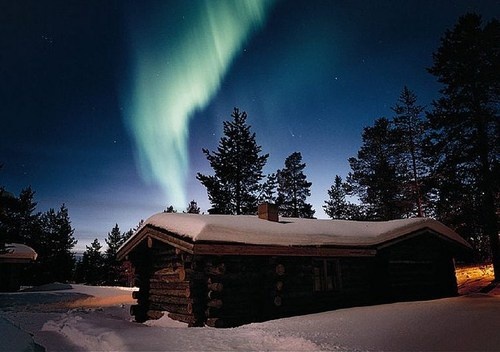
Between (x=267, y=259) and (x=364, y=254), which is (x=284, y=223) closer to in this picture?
(x=267, y=259)

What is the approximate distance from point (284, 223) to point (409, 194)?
70.7 feet

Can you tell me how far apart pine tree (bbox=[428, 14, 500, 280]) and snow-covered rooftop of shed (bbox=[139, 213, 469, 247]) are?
5.82 m

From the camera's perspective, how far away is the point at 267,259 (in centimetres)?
1191

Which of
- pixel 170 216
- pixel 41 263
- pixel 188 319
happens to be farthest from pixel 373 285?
pixel 41 263

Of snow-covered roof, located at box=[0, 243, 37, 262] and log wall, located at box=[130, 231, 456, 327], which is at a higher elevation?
snow-covered roof, located at box=[0, 243, 37, 262]

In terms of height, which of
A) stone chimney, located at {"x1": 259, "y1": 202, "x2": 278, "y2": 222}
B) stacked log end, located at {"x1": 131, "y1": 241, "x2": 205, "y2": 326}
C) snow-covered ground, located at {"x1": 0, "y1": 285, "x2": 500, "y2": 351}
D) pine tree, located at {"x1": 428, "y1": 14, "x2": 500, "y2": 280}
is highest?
pine tree, located at {"x1": 428, "y1": 14, "x2": 500, "y2": 280}

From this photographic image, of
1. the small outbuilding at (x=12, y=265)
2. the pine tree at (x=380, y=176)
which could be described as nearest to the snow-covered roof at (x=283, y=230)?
the pine tree at (x=380, y=176)

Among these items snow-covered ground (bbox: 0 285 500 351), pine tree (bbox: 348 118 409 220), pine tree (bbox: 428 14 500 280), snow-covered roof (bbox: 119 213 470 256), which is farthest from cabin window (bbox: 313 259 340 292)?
pine tree (bbox: 348 118 409 220)

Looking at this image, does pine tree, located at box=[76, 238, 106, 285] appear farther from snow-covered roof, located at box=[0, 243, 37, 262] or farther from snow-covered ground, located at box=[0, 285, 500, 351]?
snow-covered ground, located at box=[0, 285, 500, 351]

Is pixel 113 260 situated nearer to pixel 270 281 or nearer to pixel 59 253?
pixel 59 253

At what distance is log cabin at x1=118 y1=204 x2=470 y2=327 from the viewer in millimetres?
10906

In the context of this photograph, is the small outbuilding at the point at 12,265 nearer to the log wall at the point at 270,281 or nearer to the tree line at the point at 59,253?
the tree line at the point at 59,253

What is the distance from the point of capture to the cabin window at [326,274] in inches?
531

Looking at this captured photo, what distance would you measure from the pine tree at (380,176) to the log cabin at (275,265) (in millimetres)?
15696
